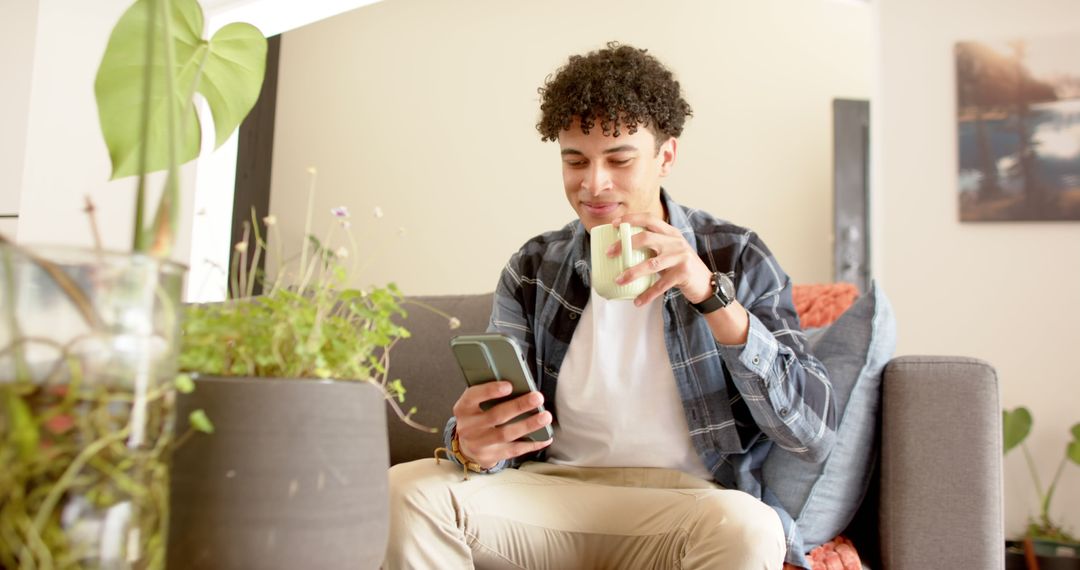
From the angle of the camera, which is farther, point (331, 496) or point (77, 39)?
point (77, 39)

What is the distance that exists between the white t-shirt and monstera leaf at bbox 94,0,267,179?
0.87 m

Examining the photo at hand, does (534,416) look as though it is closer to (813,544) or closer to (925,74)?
(813,544)

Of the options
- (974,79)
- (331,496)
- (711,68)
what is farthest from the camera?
(711,68)

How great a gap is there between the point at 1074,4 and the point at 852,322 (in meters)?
2.73

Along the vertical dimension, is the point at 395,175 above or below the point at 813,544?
above

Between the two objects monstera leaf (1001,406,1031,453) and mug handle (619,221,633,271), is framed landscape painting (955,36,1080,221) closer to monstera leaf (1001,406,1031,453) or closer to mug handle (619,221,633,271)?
monstera leaf (1001,406,1031,453)

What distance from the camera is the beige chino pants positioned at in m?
1.33

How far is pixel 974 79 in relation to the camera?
11.8 feet

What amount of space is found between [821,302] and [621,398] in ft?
1.74

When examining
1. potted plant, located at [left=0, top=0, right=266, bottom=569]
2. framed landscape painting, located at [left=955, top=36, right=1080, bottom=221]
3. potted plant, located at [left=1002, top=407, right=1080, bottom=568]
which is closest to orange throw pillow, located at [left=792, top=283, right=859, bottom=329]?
potted plant, located at [left=0, top=0, right=266, bottom=569]

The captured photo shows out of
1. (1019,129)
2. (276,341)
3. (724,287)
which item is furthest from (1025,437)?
(276,341)

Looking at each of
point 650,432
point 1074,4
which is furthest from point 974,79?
point 650,432

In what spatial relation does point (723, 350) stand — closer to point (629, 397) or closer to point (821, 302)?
point (629, 397)

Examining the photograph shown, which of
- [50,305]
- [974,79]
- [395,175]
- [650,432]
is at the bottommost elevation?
[650,432]
